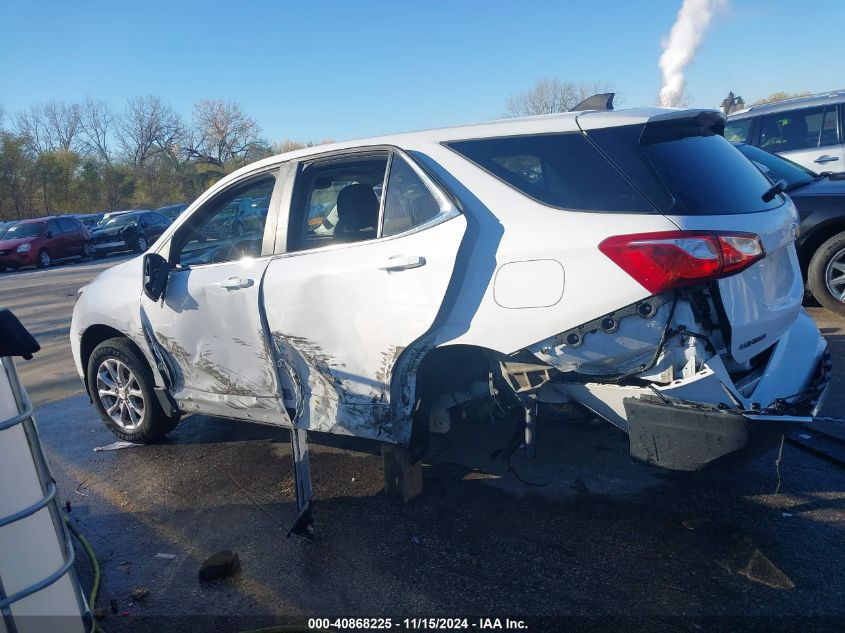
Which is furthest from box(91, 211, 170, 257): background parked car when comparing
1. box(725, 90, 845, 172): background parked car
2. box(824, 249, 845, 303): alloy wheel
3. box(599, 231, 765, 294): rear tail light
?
box(599, 231, 765, 294): rear tail light

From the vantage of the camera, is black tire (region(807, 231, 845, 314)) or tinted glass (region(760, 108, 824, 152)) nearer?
black tire (region(807, 231, 845, 314))

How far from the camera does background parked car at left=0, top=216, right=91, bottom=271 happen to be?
2031 centimetres

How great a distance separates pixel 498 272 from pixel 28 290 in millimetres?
15379

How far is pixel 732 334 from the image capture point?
8.74ft

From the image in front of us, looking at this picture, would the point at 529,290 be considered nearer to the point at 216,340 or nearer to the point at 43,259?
the point at 216,340

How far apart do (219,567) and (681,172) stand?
2.76 metres

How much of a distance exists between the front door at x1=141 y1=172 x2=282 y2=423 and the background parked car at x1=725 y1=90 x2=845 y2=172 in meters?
7.77

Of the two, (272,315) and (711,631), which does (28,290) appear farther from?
(711,631)

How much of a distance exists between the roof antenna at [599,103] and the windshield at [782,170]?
414 centimetres

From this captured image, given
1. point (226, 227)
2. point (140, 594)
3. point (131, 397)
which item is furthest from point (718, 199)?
point (131, 397)

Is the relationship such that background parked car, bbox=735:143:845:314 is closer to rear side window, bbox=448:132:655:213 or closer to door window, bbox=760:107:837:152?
door window, bbox=760:107:837:152

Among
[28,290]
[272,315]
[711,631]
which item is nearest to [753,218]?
[711,631]

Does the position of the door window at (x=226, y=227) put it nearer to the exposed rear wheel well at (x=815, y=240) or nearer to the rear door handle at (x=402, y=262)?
the rear door handle at (x=402, y=262)

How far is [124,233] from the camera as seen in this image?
916 inches
